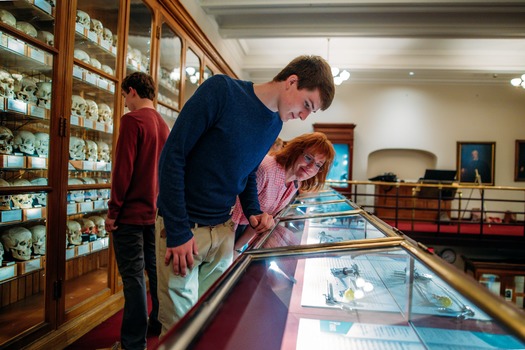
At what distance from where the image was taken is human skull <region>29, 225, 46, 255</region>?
206 cm

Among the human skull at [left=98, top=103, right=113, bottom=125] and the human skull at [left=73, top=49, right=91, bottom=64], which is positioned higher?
the human skull at [left=73, top=49, right=91, bottom=64]

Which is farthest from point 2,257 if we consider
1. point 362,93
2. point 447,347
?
point 362,93

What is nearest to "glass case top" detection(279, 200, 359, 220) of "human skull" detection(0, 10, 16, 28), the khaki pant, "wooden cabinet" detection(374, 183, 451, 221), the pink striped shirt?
the pink striped shirt

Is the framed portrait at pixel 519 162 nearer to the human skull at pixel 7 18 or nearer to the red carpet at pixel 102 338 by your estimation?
the red carpet at pixel 102 338

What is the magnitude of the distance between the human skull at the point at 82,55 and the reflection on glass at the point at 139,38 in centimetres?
51

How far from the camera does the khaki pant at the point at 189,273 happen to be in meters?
1.09

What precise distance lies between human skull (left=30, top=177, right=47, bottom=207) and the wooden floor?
0.66 metres

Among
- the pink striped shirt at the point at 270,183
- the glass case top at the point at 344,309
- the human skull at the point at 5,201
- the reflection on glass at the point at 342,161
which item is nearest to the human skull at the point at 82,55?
the human skull at the point at 5,201

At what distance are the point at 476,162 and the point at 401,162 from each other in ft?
5.97

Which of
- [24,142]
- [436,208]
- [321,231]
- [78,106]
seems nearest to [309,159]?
[321,231]

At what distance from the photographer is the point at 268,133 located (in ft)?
3.90

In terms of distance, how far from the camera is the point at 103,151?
2736 mm

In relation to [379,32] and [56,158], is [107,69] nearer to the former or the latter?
[56,158]

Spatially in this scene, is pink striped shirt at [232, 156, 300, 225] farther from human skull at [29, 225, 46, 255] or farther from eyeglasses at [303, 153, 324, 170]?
human skull at [29, 225, 46, 255]
